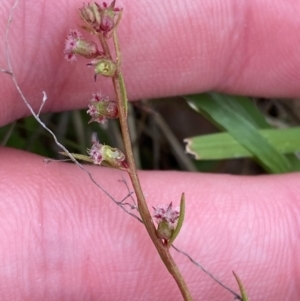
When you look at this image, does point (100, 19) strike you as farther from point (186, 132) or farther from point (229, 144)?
point (186, 132)

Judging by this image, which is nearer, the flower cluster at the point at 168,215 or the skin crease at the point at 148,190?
the flower cluster at the point at 168,215

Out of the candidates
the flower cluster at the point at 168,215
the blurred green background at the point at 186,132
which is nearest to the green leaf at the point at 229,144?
the blurred green background at the point at 186,132

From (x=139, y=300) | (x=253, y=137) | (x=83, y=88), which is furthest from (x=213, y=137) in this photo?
(x=139, y=300)

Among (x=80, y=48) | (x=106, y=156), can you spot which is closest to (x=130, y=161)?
(x=106, y=156)

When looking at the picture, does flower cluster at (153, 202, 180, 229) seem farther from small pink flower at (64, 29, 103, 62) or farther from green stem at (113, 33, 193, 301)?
small pink flower at (64, 29, 103, 62)

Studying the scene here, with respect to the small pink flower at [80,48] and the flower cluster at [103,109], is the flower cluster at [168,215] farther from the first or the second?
the small pink flower at [80,48]
